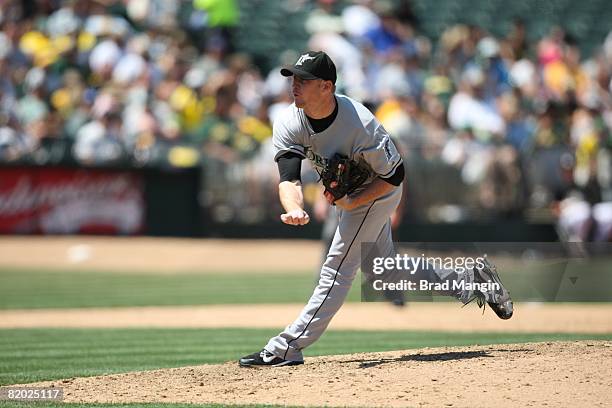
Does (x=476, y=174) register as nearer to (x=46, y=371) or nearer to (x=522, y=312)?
(x=522, y=312)

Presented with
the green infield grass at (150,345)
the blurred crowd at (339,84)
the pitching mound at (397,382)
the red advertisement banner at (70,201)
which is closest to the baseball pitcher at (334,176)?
the pitching mound at (397,382)

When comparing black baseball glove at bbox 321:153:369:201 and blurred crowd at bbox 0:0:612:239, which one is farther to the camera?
blurred crowd at bbox 0:0:612:239

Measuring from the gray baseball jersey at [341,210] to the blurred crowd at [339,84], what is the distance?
9007 mm

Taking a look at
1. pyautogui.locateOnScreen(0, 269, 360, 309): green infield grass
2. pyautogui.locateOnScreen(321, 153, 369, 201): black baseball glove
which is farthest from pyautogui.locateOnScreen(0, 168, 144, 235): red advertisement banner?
pyautogui.locateOnScreen(321, 153, 369, 201): black baseball glove

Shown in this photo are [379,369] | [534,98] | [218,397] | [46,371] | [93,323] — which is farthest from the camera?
[534,98]

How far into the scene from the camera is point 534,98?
18594 mm

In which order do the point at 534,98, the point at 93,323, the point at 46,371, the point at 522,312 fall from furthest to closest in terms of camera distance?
the point at 534,98, the point at 522,312, the point at 93,323, the point at 46,371

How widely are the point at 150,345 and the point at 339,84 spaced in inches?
319

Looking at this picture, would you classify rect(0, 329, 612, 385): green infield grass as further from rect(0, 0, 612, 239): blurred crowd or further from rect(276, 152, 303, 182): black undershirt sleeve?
rect(0, 0, 612, 239): blurred crowd

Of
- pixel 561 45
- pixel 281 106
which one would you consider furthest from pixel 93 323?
pixel 561 45

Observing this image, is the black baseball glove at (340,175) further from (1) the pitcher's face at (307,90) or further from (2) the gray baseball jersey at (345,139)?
(1) the pitcher's face at (307,90)

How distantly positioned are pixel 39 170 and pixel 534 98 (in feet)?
28.6

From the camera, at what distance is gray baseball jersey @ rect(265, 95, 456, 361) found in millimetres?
6422

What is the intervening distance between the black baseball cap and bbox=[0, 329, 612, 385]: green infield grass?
2566mm
